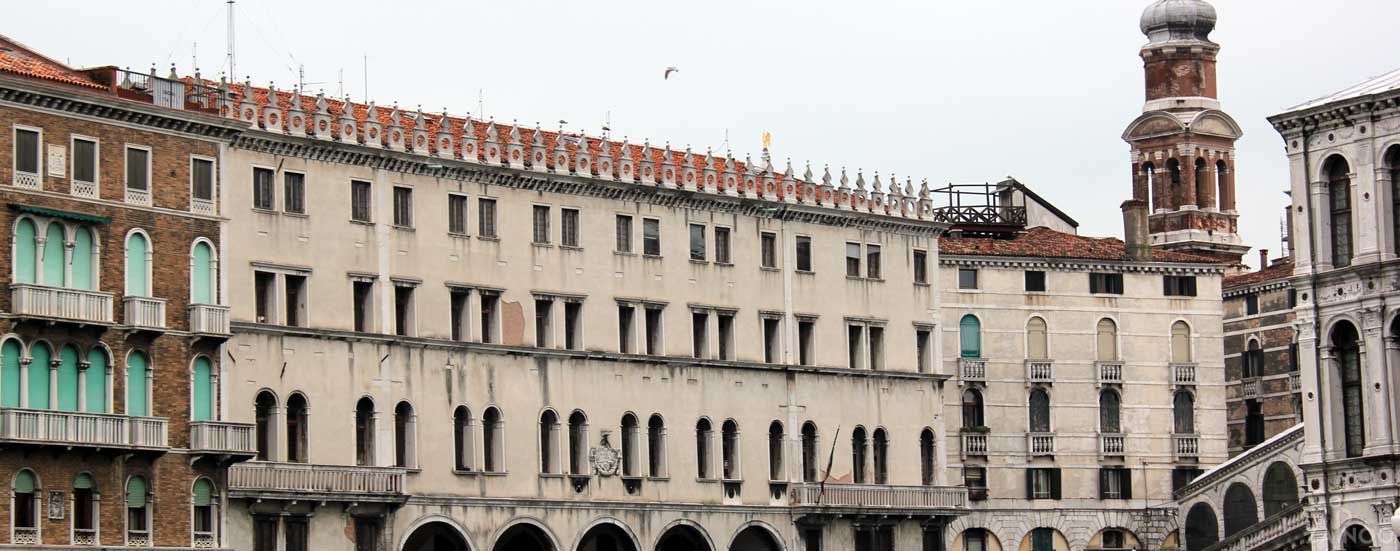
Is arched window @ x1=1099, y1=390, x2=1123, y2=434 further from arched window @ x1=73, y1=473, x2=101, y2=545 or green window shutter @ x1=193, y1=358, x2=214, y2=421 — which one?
arched window @ x1=73, y1=473, x2=101, y2=545

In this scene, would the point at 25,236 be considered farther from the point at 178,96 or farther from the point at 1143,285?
the point at 1143,285

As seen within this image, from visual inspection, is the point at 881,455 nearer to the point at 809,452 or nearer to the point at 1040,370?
the point at 809,452

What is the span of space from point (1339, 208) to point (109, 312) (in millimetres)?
26336

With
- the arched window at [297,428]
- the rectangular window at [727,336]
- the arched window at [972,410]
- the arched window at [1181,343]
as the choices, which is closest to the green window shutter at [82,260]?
the arched window at [297,428]

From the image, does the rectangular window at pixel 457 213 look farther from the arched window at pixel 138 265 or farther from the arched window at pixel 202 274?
the arched window at pixel 138 265

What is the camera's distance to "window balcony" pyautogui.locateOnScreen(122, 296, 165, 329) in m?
68.9

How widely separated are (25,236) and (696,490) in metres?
22.6

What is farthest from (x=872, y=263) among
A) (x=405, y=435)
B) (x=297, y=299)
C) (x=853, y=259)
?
(x=297, y=299)

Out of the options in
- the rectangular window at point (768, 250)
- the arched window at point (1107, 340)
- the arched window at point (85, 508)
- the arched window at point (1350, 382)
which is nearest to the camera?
the arched window at point (85, 508)

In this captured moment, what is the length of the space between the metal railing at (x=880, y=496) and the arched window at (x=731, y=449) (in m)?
1.88

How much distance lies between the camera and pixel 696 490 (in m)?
83.8

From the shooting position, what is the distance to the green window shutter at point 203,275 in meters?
71.2

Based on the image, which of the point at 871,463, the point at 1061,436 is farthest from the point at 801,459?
the point at 1061,436

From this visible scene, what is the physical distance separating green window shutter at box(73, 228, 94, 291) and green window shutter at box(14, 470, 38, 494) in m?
4.30
